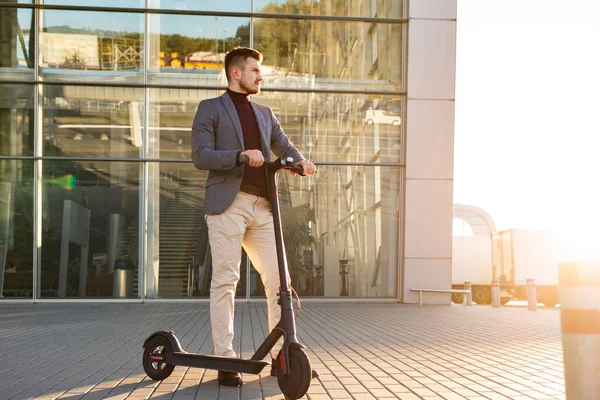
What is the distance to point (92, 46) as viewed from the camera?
14.4 metres

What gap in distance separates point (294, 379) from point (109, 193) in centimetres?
1061

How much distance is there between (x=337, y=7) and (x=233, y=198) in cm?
1068

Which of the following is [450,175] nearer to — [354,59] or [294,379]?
[354,59]

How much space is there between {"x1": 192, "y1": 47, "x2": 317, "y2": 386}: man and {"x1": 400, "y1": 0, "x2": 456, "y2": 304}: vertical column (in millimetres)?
9562

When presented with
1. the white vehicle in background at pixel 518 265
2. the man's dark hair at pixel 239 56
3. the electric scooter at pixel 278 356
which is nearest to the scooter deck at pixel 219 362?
the electric scooter at pixel 278 356

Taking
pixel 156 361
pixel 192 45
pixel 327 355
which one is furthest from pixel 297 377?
pixel 192 45

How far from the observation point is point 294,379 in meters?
4.16

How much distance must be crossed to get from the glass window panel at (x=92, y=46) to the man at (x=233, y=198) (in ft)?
32.2

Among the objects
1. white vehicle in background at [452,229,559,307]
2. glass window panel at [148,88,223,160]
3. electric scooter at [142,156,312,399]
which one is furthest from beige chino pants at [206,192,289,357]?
white vehicle in background at [452,229,559,307]

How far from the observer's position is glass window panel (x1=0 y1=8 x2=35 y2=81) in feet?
46.5

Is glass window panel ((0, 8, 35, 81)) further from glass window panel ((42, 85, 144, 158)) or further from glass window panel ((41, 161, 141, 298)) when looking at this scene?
glass window panel ((41, 161, 141, 298))

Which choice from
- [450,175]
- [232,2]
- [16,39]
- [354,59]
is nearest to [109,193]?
[16,39]

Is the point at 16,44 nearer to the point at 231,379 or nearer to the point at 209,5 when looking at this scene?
the point at 209,5

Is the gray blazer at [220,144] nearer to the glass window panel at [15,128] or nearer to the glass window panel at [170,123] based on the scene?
the glass window panel at [170,123]
